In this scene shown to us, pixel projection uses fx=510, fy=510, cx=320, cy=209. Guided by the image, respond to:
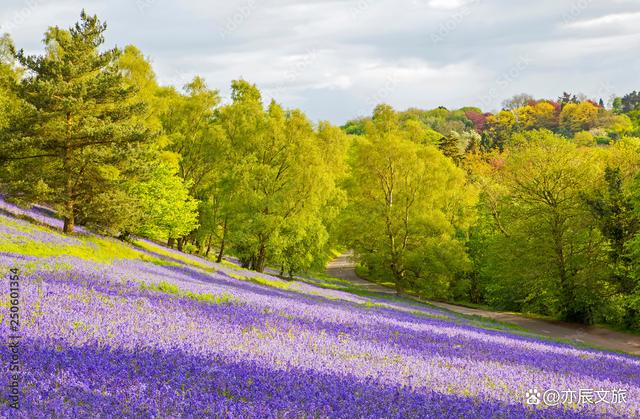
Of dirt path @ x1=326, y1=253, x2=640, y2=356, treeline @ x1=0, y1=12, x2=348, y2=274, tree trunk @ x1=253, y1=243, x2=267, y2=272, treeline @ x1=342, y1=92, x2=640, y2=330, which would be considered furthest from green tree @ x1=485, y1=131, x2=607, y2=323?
tree trunk @ x1=253, y1=243, x2=267, y2=272

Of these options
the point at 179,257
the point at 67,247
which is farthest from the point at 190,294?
the point at 179,257

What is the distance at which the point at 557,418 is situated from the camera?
6199mm

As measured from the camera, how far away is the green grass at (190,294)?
43.5 ft

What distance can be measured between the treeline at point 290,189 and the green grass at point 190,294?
13.8m

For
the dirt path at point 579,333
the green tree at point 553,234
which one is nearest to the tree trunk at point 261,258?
the dirt path at point 579,333

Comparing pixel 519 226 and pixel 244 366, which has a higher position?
pixel 519 226

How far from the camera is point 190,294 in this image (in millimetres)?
13891

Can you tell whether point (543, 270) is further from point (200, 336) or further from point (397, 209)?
point (200, 336)

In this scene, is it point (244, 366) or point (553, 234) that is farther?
point (553, 234)

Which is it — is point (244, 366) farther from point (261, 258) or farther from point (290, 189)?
point (261, 258)

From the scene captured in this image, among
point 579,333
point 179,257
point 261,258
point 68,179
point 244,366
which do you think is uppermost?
point 68,179

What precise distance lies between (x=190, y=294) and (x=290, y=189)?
23.9 meters

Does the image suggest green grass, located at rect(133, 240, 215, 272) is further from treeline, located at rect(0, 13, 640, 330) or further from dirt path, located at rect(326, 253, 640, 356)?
dirt path, located at rect(326, 253, 640, 356)

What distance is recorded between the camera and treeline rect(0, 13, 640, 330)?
26.8m
